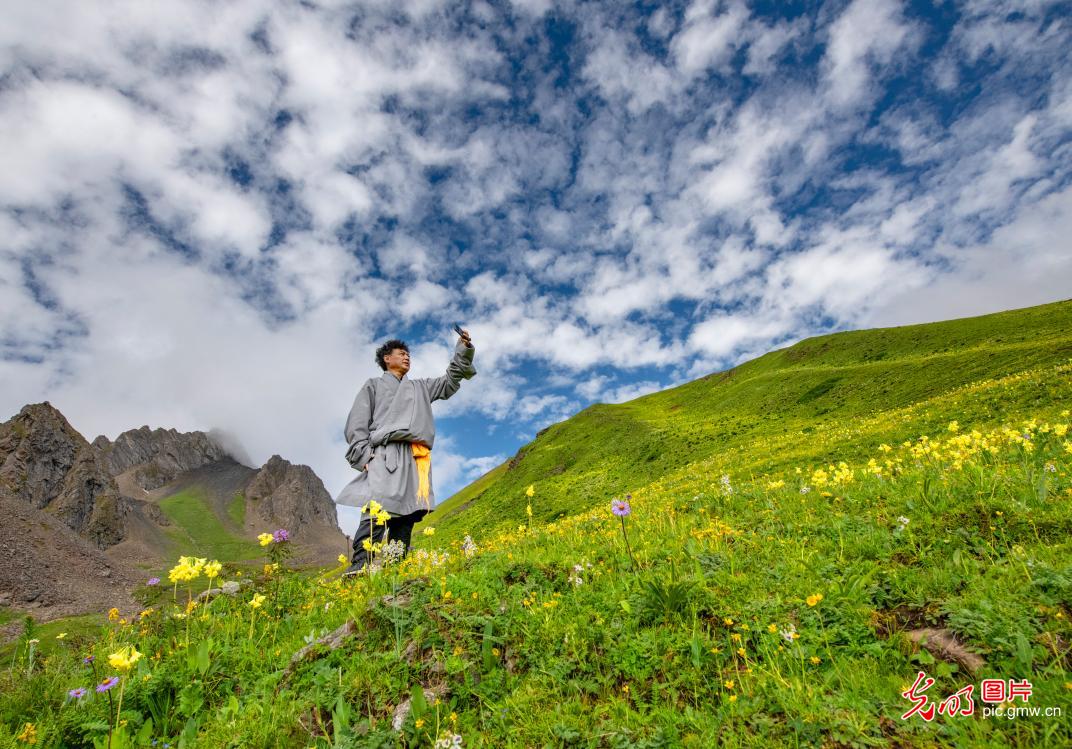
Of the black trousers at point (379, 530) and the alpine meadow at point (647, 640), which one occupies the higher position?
the black trousers at point (379, 530)

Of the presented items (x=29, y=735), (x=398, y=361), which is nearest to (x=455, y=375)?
(x=398, y=361)

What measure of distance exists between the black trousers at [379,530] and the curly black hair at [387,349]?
2.83 meters

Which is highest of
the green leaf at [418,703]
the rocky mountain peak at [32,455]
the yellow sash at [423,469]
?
the rocky mountain peak at [32,455]

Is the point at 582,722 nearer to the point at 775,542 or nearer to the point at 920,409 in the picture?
the point at 775,542

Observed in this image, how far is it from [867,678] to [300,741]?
13.0 feet

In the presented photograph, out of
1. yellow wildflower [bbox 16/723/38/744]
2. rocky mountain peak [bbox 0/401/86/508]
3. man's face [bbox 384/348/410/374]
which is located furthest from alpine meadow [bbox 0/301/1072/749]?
rocky mountain peak [bbox 0/401/86/508]

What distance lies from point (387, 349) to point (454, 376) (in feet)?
4.52

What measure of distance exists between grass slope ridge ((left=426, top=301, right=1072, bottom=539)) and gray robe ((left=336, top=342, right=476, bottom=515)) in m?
16.9

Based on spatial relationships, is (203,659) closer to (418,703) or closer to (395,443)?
(418,703)

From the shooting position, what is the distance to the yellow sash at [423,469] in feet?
25.8

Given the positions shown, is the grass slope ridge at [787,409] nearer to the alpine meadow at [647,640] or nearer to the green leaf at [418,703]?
the alpine meadow at [647,640]

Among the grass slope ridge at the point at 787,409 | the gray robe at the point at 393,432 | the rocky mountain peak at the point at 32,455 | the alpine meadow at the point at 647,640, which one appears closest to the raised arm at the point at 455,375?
the gray robe at the point at 393,432

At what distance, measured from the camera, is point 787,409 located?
3872 cm

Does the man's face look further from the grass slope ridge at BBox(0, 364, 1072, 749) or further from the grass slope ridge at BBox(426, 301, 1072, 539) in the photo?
the grass slope ridge at BBox(426, 301, 1072, 539)
